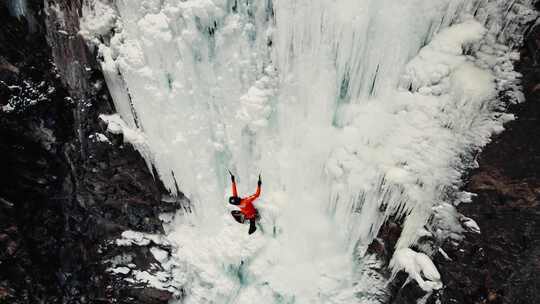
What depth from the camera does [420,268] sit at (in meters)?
4.62

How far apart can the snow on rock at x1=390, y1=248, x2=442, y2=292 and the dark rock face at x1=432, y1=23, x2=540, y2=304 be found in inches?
4.5

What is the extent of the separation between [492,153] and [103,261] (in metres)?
5.92

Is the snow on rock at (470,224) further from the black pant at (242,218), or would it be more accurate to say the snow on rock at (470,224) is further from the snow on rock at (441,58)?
the black pant at (242,218)

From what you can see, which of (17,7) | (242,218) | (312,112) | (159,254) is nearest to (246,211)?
(242,218)

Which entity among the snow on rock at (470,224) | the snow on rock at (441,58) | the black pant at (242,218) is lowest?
the black pant at (242,218)

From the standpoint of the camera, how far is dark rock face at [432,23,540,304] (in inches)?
143

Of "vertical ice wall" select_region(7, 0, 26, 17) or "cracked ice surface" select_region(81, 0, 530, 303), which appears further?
"vertical ice wall" select_region(7, 0, 26, 17)

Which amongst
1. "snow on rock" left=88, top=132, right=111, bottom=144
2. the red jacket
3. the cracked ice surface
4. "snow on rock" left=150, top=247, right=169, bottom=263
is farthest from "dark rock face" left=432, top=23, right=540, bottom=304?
"snow on rock" left=88, top=132, right=111, bottom=144

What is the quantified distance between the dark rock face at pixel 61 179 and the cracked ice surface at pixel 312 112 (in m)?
0.43

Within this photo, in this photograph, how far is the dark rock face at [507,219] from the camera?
11.9 ft

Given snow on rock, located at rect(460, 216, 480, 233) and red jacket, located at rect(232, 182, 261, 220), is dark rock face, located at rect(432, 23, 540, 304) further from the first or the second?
red jacket, located at rect(232, 182, 261, 220)

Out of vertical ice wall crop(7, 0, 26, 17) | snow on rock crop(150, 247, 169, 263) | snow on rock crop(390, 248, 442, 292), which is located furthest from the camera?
snow on rock crop(150, 247, 169, 263)

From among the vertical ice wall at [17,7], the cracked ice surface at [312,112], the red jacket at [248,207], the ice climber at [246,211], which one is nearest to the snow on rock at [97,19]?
the cracked ice surface at [312,112]

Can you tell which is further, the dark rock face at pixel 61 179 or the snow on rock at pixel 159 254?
the snow on rock at pixel 159 254
